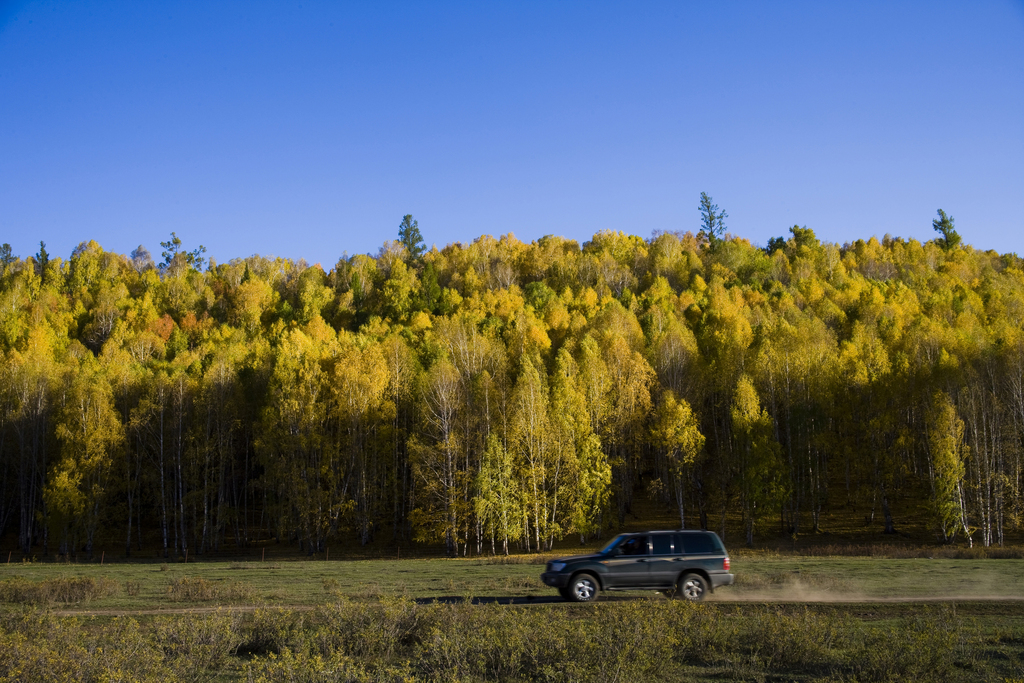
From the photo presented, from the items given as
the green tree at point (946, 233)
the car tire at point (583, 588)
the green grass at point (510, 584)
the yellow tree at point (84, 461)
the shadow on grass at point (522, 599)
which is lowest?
the green grass at point (510, 584)

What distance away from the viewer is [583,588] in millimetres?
19688

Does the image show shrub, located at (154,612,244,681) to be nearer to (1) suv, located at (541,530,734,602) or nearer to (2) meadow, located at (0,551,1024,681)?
(2) meadow, located at (0,551,1024,681)

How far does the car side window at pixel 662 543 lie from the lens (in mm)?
20078

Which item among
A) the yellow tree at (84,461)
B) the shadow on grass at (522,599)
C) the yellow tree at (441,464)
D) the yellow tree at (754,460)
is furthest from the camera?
the yellow tree at (84,461)

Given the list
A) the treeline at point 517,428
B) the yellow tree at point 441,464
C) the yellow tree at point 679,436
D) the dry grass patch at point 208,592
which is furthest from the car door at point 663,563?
the yellow tree at point 679,436

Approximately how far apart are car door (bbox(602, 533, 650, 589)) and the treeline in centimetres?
2741

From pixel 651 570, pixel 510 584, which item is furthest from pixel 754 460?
pixel 651 570

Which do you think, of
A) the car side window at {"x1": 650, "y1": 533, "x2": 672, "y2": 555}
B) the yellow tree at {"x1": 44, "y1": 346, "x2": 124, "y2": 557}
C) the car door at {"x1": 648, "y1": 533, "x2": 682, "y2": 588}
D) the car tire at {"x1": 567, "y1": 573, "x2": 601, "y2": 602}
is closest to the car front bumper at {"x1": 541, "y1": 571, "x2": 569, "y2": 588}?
the car tire at {"x1": 567, "y1": 573, "x2": 601, "y2": 602}

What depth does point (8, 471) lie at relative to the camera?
6706cm

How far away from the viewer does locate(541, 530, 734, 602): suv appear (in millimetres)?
19703

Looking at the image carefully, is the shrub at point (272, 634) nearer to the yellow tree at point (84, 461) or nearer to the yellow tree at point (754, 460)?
the yellow tree at point (754, 460)

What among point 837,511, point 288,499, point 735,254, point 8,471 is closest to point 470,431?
point 288,499

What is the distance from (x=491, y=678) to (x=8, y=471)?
71.4 m

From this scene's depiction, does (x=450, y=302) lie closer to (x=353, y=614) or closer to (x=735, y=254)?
(x=735, y=254)
